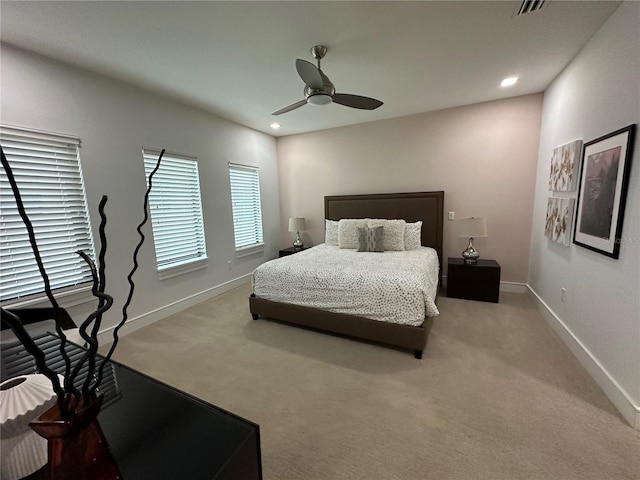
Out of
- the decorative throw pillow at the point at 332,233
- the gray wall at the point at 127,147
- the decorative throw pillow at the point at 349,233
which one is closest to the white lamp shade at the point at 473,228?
the decorative throw pillow at the point at 349,233

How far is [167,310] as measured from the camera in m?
3.44

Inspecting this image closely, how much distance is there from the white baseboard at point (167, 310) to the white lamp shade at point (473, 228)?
11.4 feet

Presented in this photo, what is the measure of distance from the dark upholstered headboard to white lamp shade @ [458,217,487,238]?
1.62 ft

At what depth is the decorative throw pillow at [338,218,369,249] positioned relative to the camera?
4066 millimetres

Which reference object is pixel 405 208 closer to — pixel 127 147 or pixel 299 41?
pixel 299 41

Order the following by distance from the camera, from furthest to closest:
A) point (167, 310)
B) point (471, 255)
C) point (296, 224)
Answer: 1. point (296, 224)
2. point (471, 255)
3. point (167, 310)

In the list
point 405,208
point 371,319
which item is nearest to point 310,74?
point 371,319

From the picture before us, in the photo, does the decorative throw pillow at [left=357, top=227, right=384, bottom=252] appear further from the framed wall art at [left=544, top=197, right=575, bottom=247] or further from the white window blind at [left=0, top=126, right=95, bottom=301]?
the white window blind at [left=0, top=126, right=95, bottom=301]

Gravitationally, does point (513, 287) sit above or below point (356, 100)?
below

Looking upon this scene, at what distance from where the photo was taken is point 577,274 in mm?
2436

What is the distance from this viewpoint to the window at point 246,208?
14.6 ft

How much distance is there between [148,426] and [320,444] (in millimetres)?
1023

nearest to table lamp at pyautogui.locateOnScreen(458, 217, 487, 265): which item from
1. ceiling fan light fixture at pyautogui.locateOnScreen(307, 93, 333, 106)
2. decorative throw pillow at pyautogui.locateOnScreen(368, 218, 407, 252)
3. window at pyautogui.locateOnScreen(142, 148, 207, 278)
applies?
decorative throw pillow at pyautogui.locateOnScreen(368, 218, 407, 252)

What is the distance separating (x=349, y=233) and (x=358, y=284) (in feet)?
5.27
